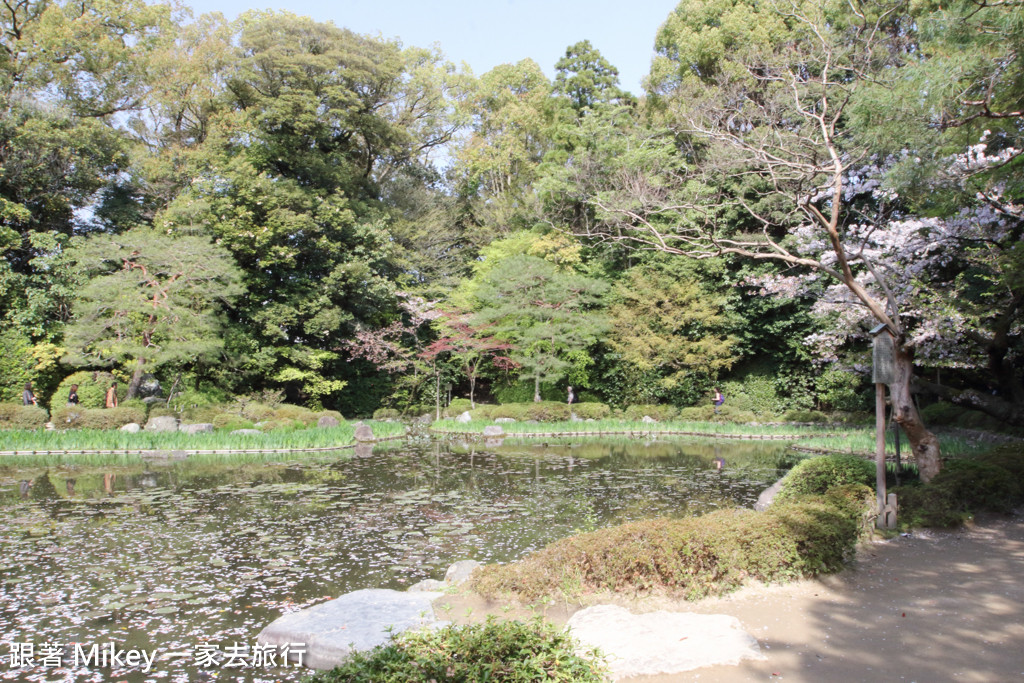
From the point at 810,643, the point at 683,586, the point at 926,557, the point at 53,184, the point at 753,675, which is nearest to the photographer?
the point at 753,675

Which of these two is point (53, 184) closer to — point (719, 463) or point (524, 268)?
point (524, 268)

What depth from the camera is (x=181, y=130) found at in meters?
24.4

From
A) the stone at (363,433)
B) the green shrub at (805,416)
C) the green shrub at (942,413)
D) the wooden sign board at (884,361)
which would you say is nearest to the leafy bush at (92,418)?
the stone at (363,433)

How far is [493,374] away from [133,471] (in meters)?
13.4

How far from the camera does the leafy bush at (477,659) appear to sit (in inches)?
112

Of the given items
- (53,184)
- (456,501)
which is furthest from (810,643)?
(53,184)

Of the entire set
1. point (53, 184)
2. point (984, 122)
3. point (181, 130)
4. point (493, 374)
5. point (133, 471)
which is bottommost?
point (133, 471)

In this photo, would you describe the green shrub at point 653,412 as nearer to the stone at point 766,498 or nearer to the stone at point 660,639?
the stone at point 766,498

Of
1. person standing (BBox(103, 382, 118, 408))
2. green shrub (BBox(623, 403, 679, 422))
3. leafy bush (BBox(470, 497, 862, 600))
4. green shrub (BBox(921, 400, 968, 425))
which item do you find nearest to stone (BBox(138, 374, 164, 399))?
person standing (BBox(103, 382, 118, 408))

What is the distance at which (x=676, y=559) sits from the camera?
4.62 meters

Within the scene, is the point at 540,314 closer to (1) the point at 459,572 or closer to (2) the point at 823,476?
(2) the point at 823,476

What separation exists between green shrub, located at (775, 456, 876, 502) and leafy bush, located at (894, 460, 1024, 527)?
1.33 ft

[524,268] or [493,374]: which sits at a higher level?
[524,268]

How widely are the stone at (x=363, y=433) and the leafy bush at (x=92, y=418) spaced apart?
16.9 feet
